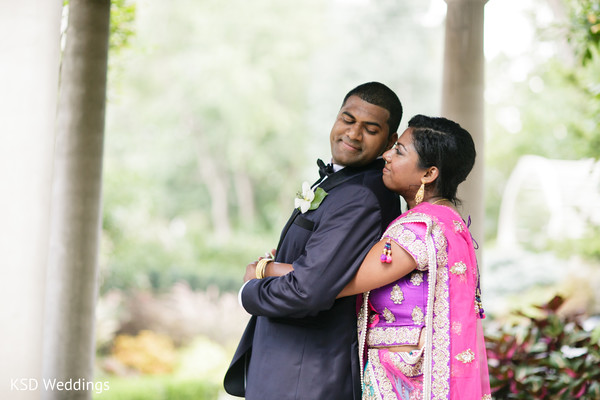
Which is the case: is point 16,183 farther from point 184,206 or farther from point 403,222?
point 184,206

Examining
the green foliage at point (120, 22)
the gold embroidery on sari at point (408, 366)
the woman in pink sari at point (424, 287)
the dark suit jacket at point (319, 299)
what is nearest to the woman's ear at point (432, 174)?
the woman in pink sari at point (424, 287)

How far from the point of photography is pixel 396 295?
2.57 metres

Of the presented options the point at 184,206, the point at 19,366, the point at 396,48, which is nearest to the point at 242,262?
the point at 184,206

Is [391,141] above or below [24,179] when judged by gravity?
above

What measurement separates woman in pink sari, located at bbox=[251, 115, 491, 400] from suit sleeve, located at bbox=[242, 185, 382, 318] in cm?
7

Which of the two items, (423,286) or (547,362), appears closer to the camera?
(423,286)

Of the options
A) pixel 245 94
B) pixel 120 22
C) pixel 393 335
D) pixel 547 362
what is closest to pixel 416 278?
pixel 393 335

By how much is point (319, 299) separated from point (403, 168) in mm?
639

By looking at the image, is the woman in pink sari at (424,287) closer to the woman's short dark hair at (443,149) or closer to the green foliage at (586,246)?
the woman's short dark hair at (443,149)

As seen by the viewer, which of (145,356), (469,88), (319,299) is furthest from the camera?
(145,356)

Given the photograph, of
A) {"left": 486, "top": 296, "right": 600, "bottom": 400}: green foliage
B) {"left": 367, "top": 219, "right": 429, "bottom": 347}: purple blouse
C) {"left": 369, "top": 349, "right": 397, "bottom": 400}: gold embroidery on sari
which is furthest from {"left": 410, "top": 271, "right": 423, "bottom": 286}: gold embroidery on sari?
{"left": 486, "top": 296, "right": 600, "bottom": 400}: green foliage

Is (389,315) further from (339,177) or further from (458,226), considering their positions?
(339,177)

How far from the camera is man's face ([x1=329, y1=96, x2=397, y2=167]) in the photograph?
2.76m

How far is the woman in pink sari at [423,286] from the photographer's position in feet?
8.05
